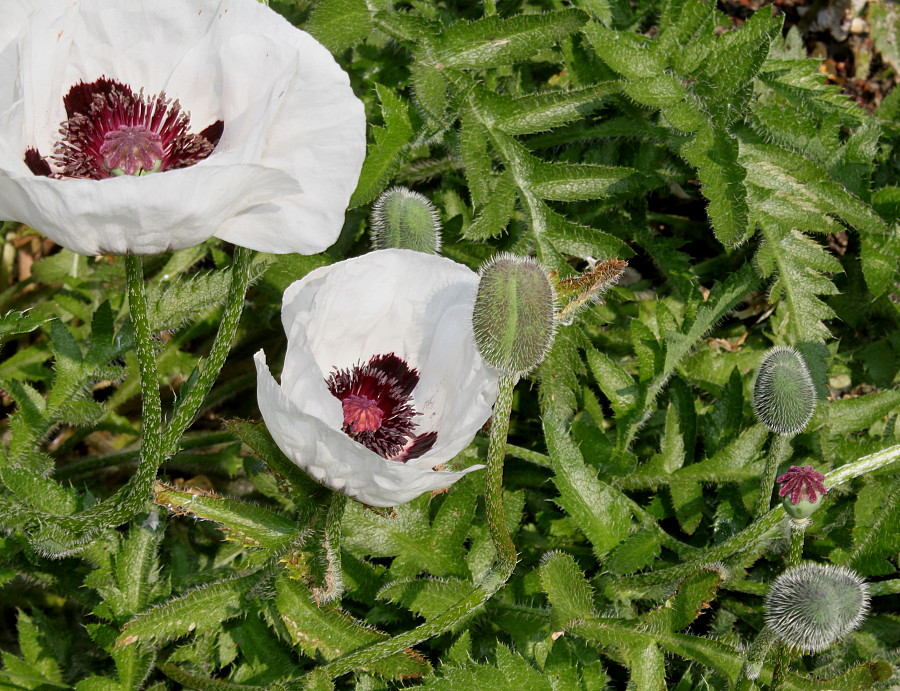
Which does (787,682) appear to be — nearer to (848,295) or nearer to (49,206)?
(848,295)

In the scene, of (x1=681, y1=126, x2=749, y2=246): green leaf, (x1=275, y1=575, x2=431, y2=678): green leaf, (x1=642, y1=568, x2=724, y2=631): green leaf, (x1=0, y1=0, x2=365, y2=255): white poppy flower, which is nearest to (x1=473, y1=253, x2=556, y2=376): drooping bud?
(x1=0, y1=0, x2=365, y2=255): white poppy flower

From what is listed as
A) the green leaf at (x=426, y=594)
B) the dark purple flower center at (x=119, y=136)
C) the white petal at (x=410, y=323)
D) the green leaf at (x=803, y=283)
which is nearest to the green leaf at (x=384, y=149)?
the white petal at (x=410, y=323)

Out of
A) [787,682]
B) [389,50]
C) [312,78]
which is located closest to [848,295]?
[787,682]

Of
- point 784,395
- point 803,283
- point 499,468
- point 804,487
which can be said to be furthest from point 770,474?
point 499,468

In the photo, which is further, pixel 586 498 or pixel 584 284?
pixel 586 498

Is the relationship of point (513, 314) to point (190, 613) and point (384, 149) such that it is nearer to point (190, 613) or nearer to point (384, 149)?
point (190, 613)

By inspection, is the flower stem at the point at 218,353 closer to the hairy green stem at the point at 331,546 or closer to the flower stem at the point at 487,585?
the hairy green stem at the point at 331,546
